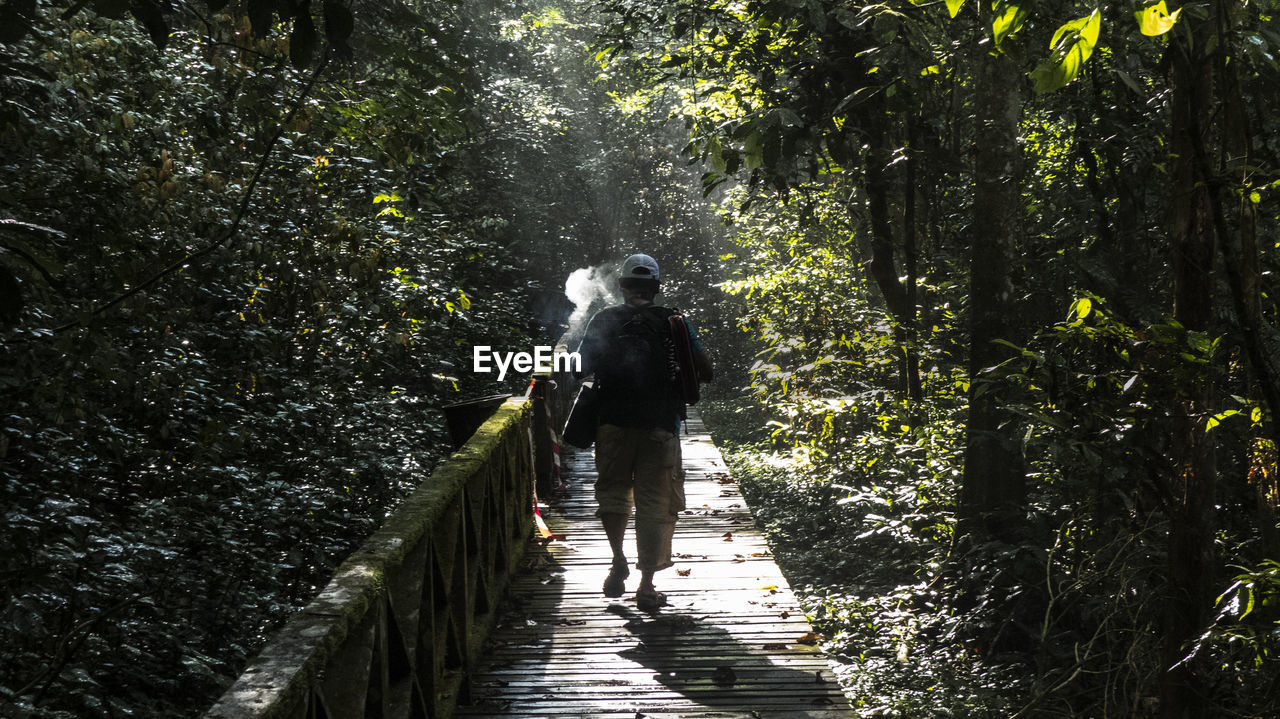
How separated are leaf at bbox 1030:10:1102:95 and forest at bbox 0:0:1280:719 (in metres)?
0.02

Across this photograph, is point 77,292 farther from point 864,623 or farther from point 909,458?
point 909,458

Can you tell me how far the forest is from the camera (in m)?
3.54

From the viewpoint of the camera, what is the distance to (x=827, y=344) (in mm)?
10375

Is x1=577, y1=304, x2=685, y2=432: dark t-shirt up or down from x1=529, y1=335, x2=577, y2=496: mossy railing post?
up

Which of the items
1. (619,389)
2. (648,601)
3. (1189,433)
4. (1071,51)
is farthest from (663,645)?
(1071,51)

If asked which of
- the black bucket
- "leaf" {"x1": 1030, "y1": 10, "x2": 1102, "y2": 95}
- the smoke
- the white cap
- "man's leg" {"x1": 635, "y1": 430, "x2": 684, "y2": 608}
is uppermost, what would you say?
the smoke

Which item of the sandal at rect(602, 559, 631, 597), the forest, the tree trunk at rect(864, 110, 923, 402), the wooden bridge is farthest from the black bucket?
the tree trunk at rect(864, 110, 923, 402)

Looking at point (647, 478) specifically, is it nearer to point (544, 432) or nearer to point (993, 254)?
point (993, 254)

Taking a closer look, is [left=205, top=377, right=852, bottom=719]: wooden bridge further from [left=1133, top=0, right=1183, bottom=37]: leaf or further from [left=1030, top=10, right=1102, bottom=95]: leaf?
[left=1133, top=0, right=1183, bottom=37]: leaf

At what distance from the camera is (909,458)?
842 cm

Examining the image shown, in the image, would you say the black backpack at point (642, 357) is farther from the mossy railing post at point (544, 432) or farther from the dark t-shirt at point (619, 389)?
the mossy railing post at point (544, 432)

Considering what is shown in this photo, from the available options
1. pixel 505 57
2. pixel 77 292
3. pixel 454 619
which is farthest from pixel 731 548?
pixel 505 57

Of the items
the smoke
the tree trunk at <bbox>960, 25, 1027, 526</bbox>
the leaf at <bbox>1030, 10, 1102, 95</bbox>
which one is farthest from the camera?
the smoke

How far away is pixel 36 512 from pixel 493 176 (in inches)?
563
